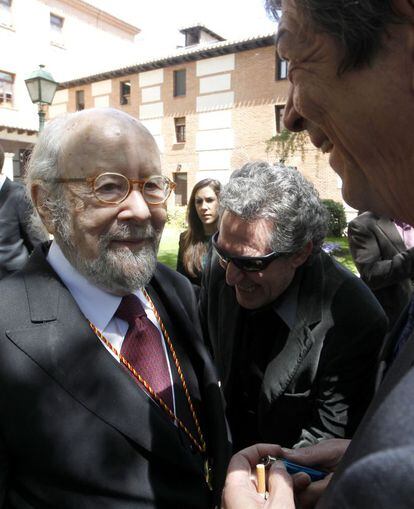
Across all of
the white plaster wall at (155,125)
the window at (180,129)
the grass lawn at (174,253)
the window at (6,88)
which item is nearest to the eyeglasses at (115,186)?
the grass lawn at (174,253)

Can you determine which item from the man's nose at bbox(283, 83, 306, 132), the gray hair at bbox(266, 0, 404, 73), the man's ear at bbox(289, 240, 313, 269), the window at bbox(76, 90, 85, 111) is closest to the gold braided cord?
the man's ear at bbox(289, 240, 313, 269)

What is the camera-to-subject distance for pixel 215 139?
23.9 meters

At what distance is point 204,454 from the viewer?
1781 millimetres

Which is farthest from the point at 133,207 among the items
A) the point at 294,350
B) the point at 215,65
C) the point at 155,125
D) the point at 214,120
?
the point at 155,125

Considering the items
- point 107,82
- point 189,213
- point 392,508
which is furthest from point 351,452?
point 107,82

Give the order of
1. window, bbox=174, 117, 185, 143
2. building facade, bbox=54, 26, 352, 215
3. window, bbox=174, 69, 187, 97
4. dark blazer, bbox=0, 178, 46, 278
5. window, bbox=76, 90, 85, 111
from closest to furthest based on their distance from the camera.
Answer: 1. dark blazer, bbox=0, 178, 46, 278
2. building facade, bbox=54, 26, 352, 215
3. window, bbox=174, 69, 187, 97
4. window, bbox=174, 117, 185, 143
5. window, bbox=76, 90, 85, 111

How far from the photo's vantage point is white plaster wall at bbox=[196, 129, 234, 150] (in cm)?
2348

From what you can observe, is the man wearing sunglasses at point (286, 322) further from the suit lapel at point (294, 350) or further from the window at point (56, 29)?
the window at point (56, 29)

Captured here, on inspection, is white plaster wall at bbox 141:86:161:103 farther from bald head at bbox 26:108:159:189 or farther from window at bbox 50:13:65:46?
bald head at bbox 26:108:159:189

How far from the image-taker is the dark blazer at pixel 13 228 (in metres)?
4.20

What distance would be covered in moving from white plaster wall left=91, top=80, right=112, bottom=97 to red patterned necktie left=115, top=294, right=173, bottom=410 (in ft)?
90.0

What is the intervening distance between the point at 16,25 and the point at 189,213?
1018 inches

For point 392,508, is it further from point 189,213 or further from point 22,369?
point 189,213

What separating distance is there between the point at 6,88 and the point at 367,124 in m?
28.7
